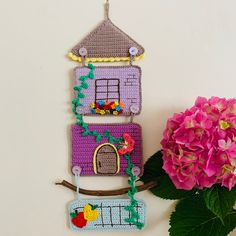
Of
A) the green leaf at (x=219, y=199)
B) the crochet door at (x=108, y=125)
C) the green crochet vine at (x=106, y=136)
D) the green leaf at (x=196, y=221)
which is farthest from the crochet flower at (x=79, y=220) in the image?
the green leaf at (x=219, y=199)

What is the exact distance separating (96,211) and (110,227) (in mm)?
61

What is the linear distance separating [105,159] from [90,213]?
6.1 inches

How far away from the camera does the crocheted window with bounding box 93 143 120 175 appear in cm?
90

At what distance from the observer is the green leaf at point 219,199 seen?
0.76 meters

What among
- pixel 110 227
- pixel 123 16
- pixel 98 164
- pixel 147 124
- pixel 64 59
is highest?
pixel 123 16

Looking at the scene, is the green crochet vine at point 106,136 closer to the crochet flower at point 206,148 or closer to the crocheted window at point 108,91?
the crocheted window at point 108,91

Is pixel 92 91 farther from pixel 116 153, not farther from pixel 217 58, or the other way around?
pixel 217 58

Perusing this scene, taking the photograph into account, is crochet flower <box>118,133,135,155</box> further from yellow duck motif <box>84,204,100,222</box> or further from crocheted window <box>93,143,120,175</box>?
yellow duck motif <box>84,204,100,222</box>

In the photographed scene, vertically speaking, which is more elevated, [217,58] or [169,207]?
[217,58]

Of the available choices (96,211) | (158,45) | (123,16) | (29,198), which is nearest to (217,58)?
(158,45)

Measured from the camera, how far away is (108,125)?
2.96ft

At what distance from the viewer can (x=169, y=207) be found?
0.92 meters

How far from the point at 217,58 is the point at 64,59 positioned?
1.39 feet

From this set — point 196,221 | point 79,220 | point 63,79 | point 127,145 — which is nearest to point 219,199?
point 196,221
